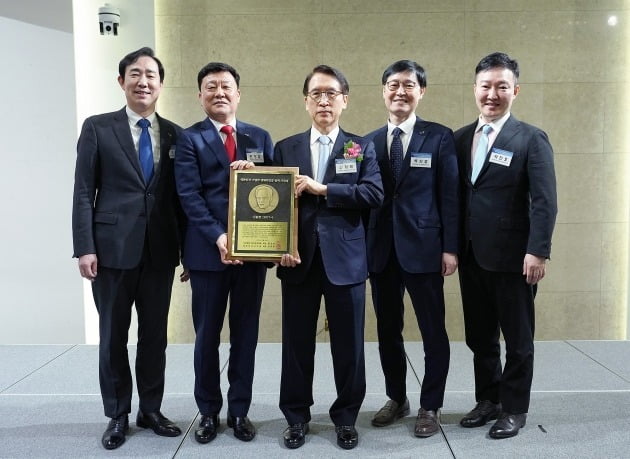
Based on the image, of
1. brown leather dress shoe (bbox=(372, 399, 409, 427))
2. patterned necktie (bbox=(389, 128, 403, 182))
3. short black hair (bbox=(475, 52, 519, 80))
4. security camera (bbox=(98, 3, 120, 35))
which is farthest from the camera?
security camera (bbox=(98, 3, 120, 35))

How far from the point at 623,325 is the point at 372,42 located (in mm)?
3119

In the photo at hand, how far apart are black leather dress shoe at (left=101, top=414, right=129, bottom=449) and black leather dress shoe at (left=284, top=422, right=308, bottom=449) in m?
0.76

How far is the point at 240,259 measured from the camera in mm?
2711

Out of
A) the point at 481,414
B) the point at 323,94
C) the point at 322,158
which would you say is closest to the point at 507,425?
the point at 481,414

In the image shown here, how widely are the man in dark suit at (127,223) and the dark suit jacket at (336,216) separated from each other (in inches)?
23.5

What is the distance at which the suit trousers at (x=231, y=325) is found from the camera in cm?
286

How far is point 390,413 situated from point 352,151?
4.40 ft

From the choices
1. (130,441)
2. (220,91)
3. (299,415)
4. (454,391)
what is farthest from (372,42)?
(130,441)

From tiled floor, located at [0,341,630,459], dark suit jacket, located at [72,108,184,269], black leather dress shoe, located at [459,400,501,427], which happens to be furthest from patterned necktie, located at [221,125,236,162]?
black leather dress shoe, located at [459,400,501,427]

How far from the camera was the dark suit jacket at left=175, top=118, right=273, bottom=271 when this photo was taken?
2756mm

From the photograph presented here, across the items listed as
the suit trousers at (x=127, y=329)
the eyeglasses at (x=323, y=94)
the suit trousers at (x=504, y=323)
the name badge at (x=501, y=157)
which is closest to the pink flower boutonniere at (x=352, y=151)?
the eyeglasses at (x=323, y=94)

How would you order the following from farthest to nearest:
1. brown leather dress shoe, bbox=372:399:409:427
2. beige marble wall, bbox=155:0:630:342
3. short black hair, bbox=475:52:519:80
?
1. beige marble wall, bbox=155:0:630:342
2. brown leather dress shoe, bbox=372:399:409:427
3. short black hair, bbox=475:52:519:80

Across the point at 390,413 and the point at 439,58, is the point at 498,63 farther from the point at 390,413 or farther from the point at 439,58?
the point at 439,58

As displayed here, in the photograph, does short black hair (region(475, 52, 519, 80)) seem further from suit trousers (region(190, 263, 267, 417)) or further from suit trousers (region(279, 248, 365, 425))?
suit trousers (region(190, 263, 267, 417))
